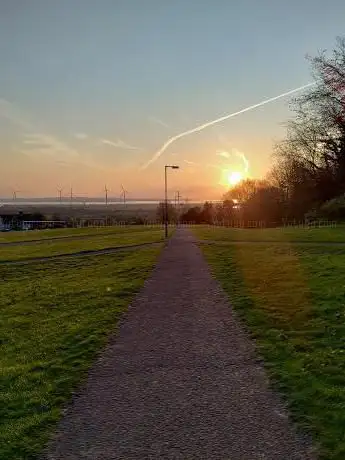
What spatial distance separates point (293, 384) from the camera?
18.8ft

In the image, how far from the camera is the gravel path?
171 inches

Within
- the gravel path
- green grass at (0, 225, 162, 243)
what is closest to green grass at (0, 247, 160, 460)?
the gravel path

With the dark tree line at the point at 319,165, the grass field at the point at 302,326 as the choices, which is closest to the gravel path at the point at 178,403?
the grass field at the point at 302,326

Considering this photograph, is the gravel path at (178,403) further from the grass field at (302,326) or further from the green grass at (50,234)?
the green grass at (50,234)

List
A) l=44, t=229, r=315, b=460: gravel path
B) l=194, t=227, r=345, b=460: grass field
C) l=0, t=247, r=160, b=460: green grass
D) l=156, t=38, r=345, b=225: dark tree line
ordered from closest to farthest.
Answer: l=44, t=229, r=315, b=460: gravel path → l=194, t=227, r=345, b=460: grass field → l=0, t=247, r=160, b=460: green grass → l=156, t=38, r=345, b=225: dark tree line

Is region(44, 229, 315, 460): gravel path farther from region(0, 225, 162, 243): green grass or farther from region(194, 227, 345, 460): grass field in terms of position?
region(0, 225, 162, 243): green grass

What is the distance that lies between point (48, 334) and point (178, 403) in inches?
176

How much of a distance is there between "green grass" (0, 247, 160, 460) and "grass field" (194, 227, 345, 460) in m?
2.66

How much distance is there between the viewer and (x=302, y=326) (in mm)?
8539

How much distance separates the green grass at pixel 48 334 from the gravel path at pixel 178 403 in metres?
0.31

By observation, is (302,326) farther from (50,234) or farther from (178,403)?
(50,234)

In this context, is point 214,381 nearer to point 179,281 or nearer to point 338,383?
point 338,383

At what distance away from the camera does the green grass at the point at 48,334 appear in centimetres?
509

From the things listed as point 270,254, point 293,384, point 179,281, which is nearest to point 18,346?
point 293,384
